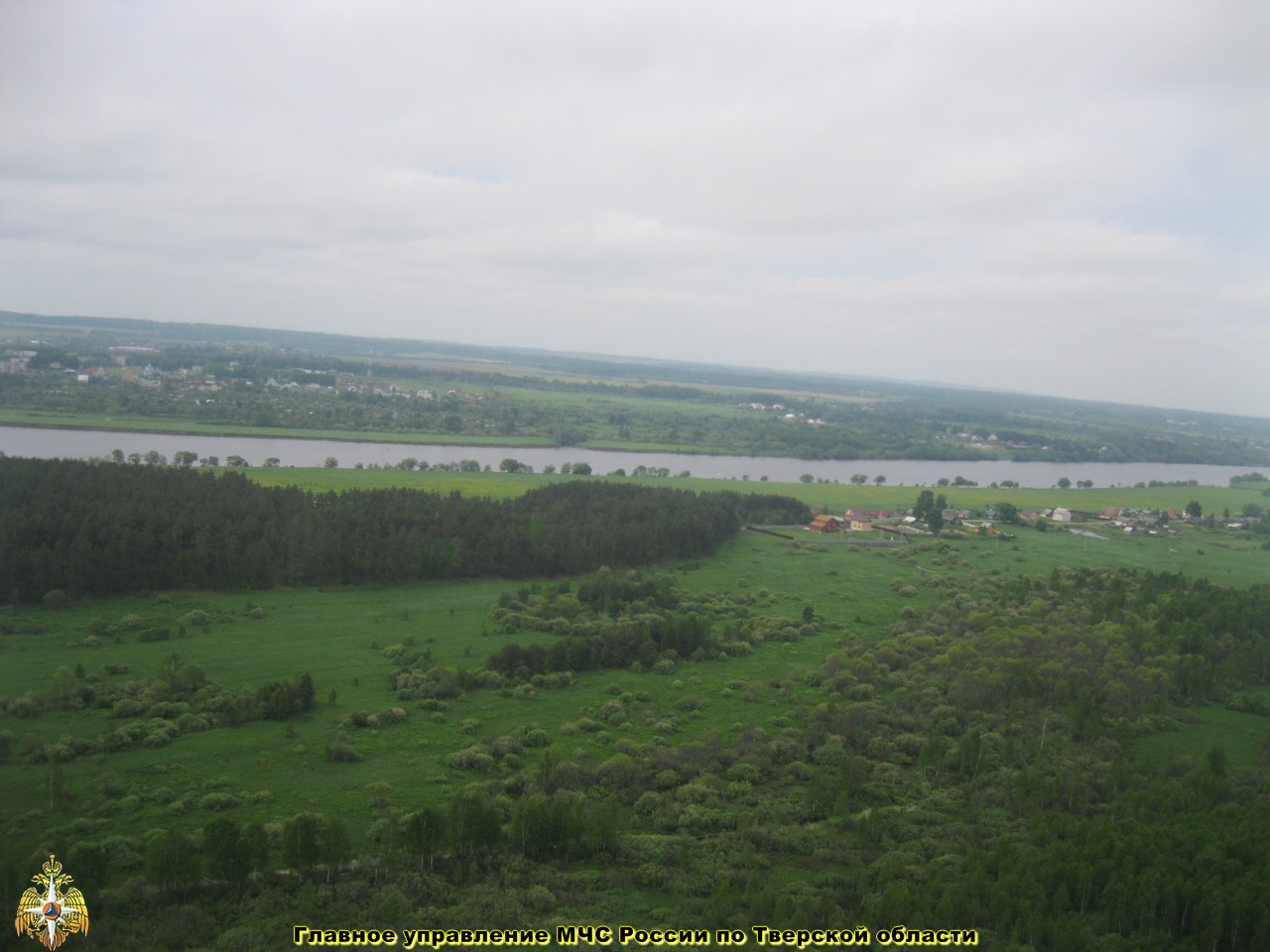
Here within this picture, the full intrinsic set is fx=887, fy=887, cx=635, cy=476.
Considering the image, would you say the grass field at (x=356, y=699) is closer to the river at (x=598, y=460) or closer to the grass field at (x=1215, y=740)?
the grass field at (x=1215, y=740)

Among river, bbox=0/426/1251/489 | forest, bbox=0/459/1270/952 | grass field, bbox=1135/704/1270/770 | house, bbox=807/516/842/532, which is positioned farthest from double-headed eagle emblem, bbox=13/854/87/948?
house, bbox=807/516/842/532

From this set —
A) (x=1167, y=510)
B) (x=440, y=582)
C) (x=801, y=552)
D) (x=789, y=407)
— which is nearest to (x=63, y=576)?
(x=440, y=582)

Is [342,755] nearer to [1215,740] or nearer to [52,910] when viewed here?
[52,910]

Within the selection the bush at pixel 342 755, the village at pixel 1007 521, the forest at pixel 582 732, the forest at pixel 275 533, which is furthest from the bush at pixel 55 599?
the village at pixel 1007 521

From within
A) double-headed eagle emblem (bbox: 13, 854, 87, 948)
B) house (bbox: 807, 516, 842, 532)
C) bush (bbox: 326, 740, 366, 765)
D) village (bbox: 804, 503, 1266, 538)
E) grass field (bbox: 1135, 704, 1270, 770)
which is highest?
village (bbox: 804, 503, 1266, 538)

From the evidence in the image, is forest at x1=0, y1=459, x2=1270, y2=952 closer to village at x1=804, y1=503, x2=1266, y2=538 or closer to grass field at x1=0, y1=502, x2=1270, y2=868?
grass field at x1=0, y1=502, x2=1270, y2=868

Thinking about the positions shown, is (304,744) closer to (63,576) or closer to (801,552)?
(63,576)
